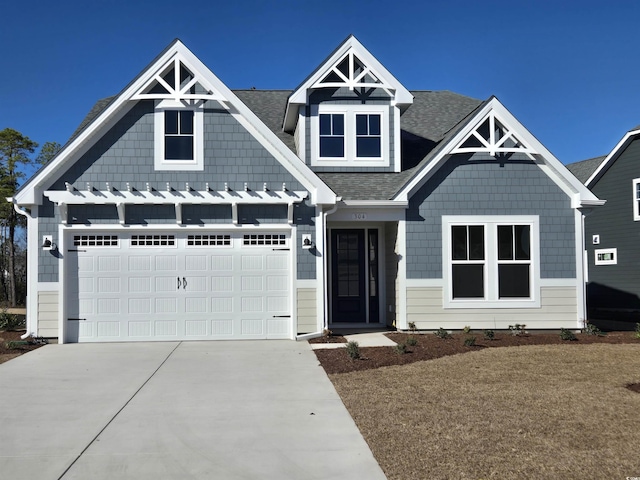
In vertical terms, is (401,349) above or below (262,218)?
below

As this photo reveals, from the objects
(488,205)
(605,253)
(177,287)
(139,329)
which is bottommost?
(139,329)

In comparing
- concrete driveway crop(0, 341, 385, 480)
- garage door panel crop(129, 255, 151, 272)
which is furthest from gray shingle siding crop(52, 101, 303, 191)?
concrete driveway crop(0, 341, 385, 480)

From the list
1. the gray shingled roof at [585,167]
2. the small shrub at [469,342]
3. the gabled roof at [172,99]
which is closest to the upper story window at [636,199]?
the gray shingled roof at [585,167]

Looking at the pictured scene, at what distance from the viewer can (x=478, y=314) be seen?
13742 millimetres

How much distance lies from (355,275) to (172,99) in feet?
20.5

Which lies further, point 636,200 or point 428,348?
point 636,200

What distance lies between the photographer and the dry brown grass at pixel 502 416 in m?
5.22

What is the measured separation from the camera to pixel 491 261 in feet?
45.2

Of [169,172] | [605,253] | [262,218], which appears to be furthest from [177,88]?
[605,253]

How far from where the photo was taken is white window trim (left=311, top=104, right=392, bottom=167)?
47.9 ft

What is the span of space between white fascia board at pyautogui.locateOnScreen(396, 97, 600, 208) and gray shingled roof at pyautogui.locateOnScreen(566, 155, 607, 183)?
32.2ft

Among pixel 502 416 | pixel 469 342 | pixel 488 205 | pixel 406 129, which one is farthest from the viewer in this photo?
pixel 406 129

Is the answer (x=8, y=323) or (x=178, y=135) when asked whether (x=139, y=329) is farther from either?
(x=178, y=135)

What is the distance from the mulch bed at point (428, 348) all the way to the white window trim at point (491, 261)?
2.37 feet
